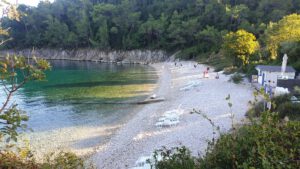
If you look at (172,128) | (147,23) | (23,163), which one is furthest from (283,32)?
(147,23)

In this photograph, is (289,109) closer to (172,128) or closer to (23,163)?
(172,128)

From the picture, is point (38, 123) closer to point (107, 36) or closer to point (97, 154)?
point (97, 154)

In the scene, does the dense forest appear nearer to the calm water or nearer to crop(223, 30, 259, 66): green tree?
crop(223, 30, 259, 66): green tree

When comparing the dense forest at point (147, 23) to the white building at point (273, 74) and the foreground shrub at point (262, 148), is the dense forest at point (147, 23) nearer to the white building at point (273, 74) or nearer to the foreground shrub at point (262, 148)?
the white building at point (273, 74)

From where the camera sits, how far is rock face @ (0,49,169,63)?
91.1 m

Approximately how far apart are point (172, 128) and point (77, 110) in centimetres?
1265

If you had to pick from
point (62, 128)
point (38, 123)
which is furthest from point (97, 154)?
point (38, 123)

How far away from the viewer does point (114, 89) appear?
1617 inches

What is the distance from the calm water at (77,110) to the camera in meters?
20.8

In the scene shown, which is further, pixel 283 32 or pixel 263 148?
pixel 283 32

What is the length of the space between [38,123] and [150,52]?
6909 centimetres

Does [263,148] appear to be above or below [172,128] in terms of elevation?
above

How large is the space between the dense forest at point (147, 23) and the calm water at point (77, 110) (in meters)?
28.4

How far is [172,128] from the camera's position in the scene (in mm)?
21031
